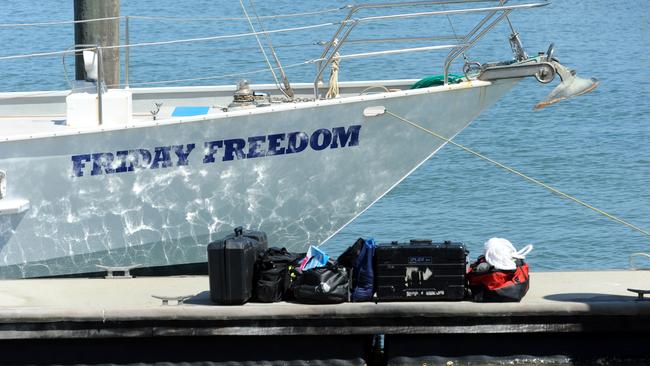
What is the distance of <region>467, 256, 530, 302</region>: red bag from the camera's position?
8.64 m

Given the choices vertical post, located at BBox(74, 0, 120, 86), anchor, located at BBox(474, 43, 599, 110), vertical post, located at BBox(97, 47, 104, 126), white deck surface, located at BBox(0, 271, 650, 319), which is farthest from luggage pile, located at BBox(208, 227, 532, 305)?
vertical post, located at BBox(74, 0, 120, 86)

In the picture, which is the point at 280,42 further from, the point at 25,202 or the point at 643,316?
the point at 643,316

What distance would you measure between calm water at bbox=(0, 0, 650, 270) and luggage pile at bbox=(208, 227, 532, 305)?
577 cm

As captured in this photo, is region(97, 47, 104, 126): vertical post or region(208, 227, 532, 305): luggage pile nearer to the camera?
region(208, 227, 532, 305): luggage pile

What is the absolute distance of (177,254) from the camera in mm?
11102

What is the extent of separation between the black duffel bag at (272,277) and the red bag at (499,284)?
140 centimetres

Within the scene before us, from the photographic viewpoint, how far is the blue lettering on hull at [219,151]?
1055cm

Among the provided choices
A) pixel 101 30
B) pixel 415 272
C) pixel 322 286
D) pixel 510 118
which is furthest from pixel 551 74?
pixel 510 118

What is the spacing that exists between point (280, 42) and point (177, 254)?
19.1 metres

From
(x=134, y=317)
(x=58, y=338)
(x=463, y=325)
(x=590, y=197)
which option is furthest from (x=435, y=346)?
(x=590, y=197)

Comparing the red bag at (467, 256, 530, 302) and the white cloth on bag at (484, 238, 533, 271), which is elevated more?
the white cloth on bag at (484, 238, 533, 271)

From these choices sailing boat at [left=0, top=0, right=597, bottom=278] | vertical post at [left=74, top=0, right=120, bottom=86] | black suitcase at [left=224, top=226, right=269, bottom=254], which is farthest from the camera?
vertical post at [left=74, top=0, right=120, bottom=86]

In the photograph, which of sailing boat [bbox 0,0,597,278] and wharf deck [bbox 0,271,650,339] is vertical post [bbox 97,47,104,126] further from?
wharf deck [bbox 0,271,650,339]

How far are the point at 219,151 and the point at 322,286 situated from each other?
2519 millimetres
